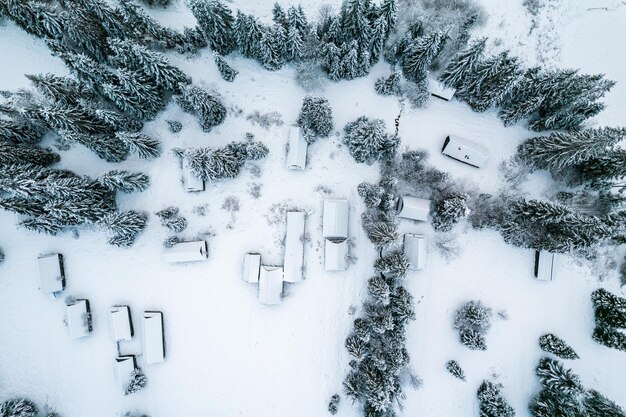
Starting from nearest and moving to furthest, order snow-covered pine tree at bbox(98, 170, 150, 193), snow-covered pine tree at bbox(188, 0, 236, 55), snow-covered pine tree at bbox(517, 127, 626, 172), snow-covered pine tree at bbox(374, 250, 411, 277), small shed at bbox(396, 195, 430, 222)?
snow-covered pine tree at bbox(517, 127, 626, 172), snow-covered pine tree at bbox(188, 0, 236, 55), snow-covered pine tree at bbox(98, 170, 150, 193), snow-covered pine tree at bbox(374, 250, 411, 277), small shed at bbox(396, 195, 430, 222)

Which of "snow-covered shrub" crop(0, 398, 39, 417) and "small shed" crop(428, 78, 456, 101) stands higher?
"small shed" crop(428, 78, 456, 101)

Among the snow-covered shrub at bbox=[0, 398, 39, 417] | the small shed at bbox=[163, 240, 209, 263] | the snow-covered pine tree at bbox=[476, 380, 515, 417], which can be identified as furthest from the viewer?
the small shed at bbox=[163, 240, 209, 263]

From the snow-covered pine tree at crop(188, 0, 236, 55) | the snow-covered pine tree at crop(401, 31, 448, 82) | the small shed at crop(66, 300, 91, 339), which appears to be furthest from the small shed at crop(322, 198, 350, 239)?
the small shed at crop(66, 300, 91, 339)

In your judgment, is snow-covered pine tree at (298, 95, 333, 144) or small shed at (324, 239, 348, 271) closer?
snow-covered pine tree at (298, 95, 333, 144)

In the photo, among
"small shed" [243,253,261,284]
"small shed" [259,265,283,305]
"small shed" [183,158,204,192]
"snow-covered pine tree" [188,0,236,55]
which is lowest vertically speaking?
"small shed" [259,265,283,305]

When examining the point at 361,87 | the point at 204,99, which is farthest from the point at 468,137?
the point at 204,99

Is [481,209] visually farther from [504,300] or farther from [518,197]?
[504,300]

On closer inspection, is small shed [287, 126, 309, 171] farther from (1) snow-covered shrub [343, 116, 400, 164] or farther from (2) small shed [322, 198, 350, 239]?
(2) small shed [322, 198, 350, 239]

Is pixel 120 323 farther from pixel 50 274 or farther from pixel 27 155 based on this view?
pixel 27 155
